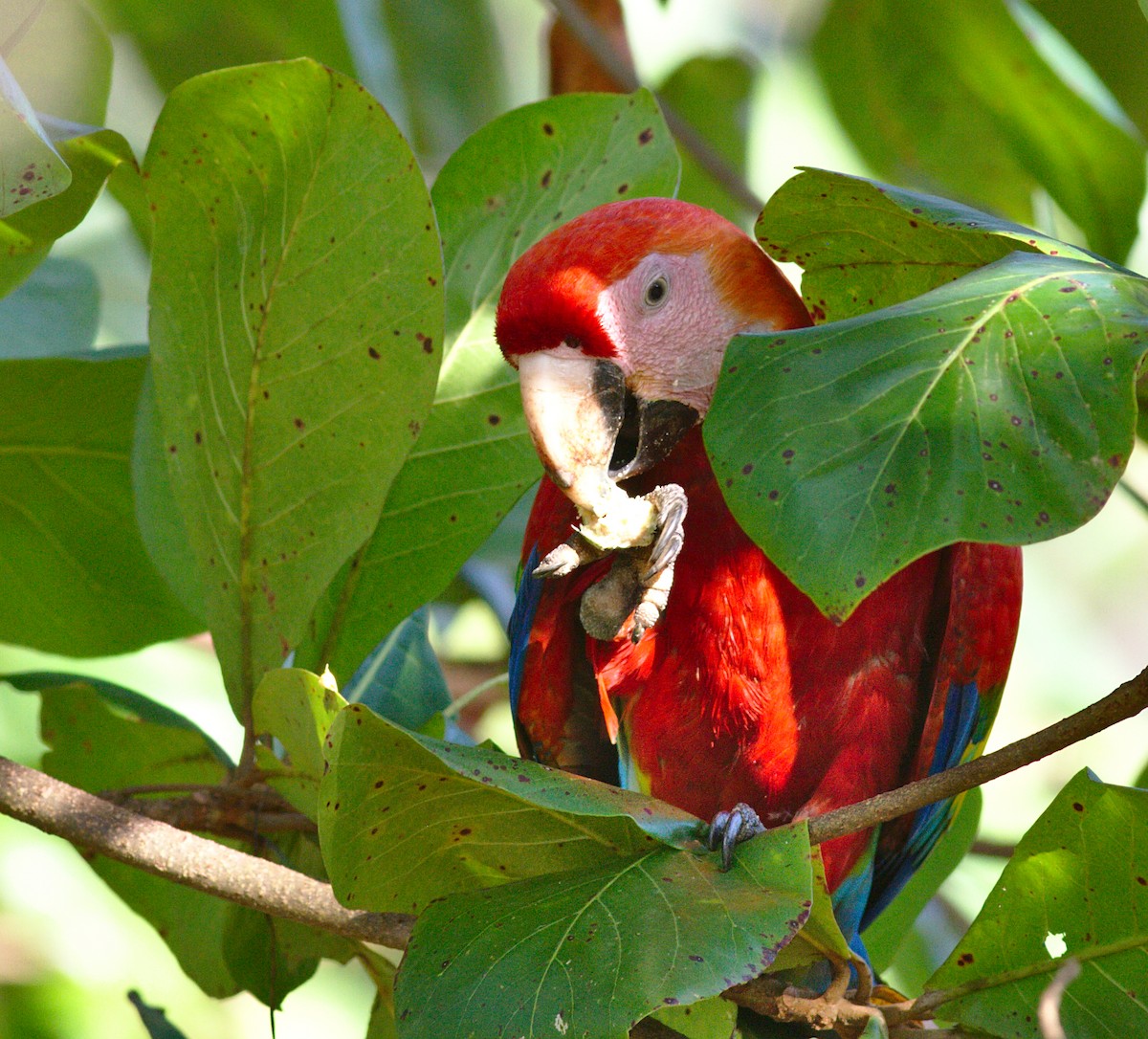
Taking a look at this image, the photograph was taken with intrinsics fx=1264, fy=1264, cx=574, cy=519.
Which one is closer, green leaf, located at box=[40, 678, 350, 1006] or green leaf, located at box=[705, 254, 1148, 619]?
green leaf, located at box=[705, 254, 1148, 619]

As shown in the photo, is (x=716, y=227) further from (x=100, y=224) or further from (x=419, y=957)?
(x=100, y=224)

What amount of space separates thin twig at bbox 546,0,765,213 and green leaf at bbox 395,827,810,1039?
1013mm

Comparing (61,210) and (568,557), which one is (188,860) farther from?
(61,210)

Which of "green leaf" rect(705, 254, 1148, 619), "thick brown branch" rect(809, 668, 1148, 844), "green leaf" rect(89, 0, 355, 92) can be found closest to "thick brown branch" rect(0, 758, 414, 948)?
"thick brown branch" rect(809, 668, 1148, 844)

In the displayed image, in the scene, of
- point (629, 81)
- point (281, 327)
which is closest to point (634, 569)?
point (281, 327)

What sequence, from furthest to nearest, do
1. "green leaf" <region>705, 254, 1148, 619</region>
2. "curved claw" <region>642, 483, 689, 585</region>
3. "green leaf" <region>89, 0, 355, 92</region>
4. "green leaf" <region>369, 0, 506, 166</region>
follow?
"green leaf" <region>369, 0, 506, 166</region> → "green leaf" <region>89, 0, 355, 92</region> → "curved claw" <region>642, 483, 689, 585</region> → "green leaf" <region>705, 254, 1148, 619</region>

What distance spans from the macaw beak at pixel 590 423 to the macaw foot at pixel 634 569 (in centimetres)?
3

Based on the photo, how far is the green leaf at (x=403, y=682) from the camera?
104cm

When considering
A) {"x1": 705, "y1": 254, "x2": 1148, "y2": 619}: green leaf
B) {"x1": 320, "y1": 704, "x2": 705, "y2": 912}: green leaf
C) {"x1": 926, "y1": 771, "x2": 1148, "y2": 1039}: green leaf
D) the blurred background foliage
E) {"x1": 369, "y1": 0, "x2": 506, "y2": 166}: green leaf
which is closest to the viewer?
{"x1": 705, "y1": 254, "x2": 1148, "y2": 619}: green leaf

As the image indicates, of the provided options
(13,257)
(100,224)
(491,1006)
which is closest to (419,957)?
(491,1006)

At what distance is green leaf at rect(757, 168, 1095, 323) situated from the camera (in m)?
0.71

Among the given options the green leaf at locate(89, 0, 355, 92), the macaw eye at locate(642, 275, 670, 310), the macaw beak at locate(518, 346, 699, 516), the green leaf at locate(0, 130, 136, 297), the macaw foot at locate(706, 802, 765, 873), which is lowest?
the macaw foot at locate(706, 802, 765, 873)

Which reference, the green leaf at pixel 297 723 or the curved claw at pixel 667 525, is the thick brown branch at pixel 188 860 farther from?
the curved claw at pixel 667 525

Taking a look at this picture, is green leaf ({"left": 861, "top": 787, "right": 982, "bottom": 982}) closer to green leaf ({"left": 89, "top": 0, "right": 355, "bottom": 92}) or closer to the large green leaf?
the large green leaf
